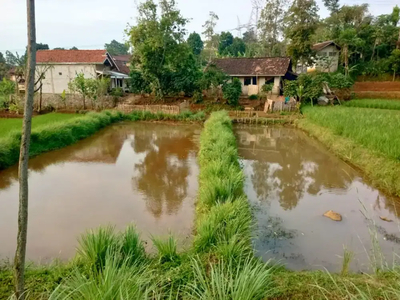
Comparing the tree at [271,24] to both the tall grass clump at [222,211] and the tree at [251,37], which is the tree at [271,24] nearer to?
the tree at [251,37]

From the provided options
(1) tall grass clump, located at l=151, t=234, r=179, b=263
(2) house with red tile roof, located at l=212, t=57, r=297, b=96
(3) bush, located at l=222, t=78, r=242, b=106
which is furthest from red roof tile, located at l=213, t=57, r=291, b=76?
(1) tall grass clump, located at l=151, t=234, r=179, b=263

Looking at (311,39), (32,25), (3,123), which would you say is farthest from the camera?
(311,39)

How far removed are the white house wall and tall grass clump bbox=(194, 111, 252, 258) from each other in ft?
55.3

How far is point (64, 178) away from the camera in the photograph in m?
8.43

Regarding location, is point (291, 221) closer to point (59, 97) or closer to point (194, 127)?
point (194, 127)

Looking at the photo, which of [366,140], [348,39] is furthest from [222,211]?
[348,39]

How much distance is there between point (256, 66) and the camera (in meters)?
23.4

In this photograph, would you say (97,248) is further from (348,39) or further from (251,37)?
(251,37)

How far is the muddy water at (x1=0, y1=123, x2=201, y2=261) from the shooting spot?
545 cm

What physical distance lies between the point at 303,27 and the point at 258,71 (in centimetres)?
465

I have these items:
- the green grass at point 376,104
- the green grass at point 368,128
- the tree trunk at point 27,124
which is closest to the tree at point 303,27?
the green grass at point 376,104

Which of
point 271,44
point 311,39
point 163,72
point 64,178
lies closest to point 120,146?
point 64,178

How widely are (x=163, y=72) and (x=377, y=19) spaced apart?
72.7ft

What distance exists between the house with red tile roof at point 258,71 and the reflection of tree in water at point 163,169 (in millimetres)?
10325
